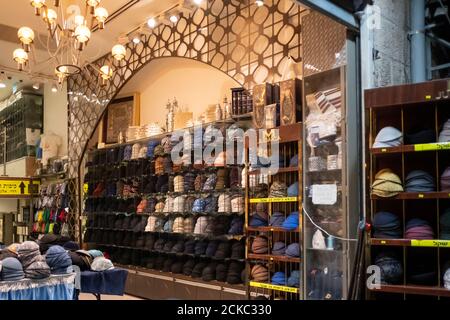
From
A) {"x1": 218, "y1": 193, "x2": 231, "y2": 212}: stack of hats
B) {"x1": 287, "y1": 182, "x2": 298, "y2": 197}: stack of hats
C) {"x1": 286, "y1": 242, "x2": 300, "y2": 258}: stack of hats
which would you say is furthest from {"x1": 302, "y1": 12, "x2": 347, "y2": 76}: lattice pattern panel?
{"x1": 218, "y1": 193, "x2": 231, "y2": 212}: stack of hats

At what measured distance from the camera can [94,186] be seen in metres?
8.50

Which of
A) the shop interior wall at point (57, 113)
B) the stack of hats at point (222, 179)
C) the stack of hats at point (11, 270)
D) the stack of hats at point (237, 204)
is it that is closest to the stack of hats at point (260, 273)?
the stack of hats at point (237, 204)

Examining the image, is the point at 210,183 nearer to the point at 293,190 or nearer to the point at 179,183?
the point at 179,183

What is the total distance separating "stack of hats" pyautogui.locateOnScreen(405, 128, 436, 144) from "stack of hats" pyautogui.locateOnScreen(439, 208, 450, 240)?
47 cm

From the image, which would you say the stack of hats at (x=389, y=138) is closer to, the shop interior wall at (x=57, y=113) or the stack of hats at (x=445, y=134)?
the stack of hats at (x=445, y=134)

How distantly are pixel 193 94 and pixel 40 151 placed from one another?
532cm

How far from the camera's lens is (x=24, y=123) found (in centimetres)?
1174

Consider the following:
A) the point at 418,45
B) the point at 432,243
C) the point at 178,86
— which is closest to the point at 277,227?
the point at 432,243

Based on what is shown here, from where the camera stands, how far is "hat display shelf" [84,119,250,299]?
582 cm

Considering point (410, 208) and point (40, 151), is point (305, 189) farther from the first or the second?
point (40, 151)

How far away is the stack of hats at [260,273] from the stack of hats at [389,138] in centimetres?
191

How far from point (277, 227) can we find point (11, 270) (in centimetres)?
231

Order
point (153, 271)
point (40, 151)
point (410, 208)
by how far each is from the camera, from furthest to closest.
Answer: point (40, 151) < point (153, 271) < point (410, 208)
